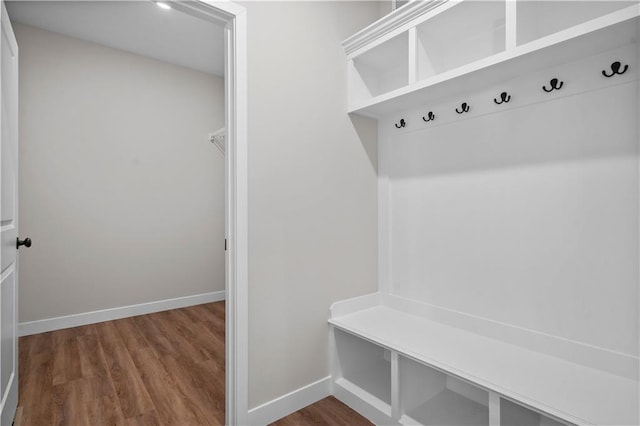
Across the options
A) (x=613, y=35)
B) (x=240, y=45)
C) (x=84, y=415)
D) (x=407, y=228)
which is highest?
(x=240, y=45)

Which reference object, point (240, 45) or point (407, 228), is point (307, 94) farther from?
point (407, 228)

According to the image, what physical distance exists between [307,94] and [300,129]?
217 millimetres

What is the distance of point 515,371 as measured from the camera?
139 cm

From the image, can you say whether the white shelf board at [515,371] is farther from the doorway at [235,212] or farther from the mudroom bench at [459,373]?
the doorway at [235,212]

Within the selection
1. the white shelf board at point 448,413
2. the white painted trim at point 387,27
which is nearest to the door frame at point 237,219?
the white painted trim at point 387,27

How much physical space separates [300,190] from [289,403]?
3.87 ft

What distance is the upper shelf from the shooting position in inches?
49.9

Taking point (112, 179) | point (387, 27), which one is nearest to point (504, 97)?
point (387, 27)

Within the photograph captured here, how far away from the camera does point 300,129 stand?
73.9 inches

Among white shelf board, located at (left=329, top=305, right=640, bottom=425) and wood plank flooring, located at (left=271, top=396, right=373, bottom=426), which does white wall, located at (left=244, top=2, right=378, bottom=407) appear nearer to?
wood plank flooring, located at (left=271, top=396, right=373, bottom=426)

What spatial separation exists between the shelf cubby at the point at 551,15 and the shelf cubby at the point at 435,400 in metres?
1.66

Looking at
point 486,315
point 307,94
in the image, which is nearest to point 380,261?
point 486,315

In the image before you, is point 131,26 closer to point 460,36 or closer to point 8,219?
point 8,219

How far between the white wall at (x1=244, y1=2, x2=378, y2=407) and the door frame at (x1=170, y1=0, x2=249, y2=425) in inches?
1.8
